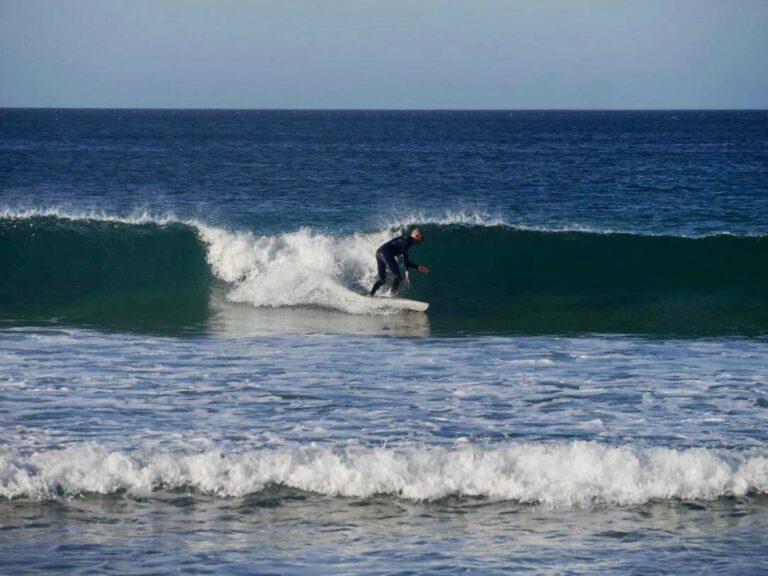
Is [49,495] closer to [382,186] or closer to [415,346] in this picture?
[415,346]

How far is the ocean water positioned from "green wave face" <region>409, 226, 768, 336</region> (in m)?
0.08

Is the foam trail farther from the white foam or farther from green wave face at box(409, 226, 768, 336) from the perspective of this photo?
the white foam

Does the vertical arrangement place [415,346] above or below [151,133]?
below

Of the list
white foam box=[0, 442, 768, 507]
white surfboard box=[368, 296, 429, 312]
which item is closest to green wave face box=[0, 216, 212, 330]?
white surfboard box=[368, 296, 429, 312]

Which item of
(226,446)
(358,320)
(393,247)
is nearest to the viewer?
(226,446)

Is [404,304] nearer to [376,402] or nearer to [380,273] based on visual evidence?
[380,273]

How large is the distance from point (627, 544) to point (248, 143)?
3082 inches

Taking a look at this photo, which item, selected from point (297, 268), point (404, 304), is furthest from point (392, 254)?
point (297, 268)

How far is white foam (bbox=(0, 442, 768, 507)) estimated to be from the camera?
28.3ft

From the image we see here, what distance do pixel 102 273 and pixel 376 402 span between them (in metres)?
11.8

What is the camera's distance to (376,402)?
11.0 metres

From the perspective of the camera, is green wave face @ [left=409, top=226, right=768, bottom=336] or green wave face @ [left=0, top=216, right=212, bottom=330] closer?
green wave face @ [left=409, top=226, right=768, bottom=336]

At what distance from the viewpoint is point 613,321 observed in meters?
17.6

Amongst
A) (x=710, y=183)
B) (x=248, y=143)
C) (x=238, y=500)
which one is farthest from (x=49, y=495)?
(x=248, y=143)
